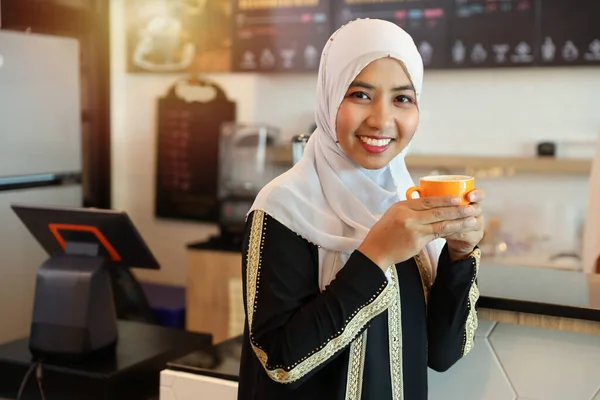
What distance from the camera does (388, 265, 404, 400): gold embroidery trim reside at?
1.11 metres

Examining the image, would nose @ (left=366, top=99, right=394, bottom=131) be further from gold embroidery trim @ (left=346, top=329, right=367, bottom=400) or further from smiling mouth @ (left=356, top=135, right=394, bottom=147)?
gold embroidery trim @ (left=346, top=329, right=367, bottom=400)

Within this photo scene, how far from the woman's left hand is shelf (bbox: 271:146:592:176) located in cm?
196

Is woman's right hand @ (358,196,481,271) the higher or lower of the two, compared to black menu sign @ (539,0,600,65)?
lower

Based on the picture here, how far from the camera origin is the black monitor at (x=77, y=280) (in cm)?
162

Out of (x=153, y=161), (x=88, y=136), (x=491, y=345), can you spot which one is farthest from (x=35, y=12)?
(x=491, y=345)

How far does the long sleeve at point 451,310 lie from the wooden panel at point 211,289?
2.11 meters

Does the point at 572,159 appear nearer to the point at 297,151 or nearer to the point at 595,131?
the point at 595,131

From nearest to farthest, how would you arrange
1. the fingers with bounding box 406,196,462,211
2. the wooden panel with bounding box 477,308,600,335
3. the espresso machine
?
the fingers with bounding box 406,196,462,211 → the wooden panel with bounding box 477,308,600,335 → the espresso machine

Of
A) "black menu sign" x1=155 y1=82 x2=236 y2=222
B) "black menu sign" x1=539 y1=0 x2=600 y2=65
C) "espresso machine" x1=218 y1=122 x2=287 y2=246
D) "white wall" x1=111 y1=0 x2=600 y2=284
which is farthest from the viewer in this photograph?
"black menu sign" x1=155 y1=82 x2=236 y2=222

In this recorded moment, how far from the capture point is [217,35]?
12.1ft

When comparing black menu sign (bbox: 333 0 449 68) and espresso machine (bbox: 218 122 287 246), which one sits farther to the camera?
espresso machine (bbox: 218 122 287 246)

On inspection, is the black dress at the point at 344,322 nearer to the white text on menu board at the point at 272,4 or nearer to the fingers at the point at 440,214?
the fingers at the point at 440,214

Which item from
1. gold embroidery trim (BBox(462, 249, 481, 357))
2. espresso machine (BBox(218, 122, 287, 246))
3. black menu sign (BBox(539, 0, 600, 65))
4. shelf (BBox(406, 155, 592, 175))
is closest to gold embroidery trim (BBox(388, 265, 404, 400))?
gold embroidery trim (BBox(462, 249, 481, 357))

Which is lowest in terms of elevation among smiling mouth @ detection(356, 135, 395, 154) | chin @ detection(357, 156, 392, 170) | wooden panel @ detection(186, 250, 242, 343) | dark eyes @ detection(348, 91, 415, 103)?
wooden panel @ detection(186, 250, 242, 343)
